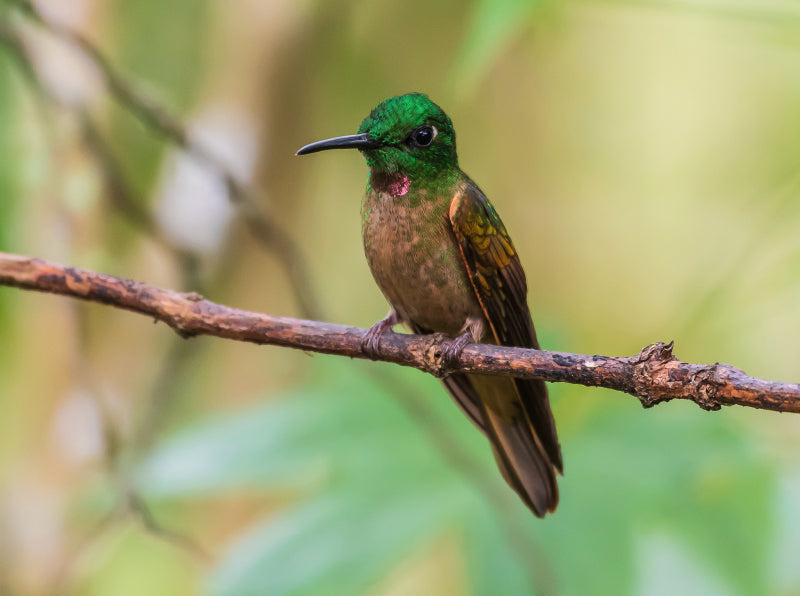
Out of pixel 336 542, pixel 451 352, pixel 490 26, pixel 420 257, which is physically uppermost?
pixel 490 26

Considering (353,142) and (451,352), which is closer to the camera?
(451,352)

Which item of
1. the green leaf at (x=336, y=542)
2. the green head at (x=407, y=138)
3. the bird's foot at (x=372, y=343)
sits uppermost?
the green head at (x=407, y=138)

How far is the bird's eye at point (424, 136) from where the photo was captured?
255 centimetres

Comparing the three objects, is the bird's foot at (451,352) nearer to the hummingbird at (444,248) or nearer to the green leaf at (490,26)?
the hummingbird at (444,248)

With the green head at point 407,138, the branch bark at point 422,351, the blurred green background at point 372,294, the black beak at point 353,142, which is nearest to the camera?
the branch bark at point 422,351

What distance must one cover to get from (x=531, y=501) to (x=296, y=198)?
9.92 feet

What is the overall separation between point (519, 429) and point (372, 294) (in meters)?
3.20

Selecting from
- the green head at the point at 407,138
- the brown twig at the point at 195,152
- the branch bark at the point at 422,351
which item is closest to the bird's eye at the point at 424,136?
the green head at the point at 407,138

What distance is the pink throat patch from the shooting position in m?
2.64

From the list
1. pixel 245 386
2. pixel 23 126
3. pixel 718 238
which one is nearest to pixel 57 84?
pixel 23 126

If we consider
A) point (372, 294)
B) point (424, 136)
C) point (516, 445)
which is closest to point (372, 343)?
point (424, 136)

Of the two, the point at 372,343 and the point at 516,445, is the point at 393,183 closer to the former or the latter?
the point at 372,343

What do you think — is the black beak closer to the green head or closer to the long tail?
the green head

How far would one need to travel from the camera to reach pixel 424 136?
2578 millimetres
